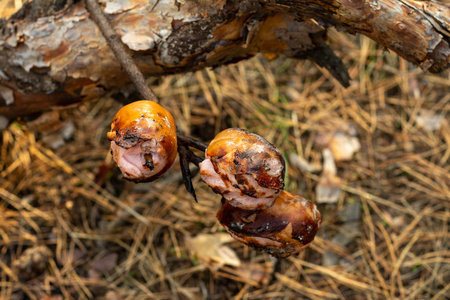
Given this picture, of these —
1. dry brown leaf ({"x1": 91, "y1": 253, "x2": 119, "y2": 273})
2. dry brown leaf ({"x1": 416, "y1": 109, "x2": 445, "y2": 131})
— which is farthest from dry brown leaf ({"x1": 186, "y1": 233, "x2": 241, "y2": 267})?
dry brown leaf ({"x1": 416, "y1": 109, "x2": 445, "y2": 131})

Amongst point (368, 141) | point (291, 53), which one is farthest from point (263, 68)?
point (291, 53)

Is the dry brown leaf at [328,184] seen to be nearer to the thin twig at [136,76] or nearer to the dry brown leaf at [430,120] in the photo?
the dry brown leaf at [430,120]

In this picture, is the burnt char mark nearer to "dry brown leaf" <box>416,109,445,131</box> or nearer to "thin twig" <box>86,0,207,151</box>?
"thin twig" <box>86,0,207,151</box>

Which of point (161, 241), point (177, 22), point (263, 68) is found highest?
point (177, 22)

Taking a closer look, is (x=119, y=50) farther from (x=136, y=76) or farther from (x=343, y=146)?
(x=343, y=146)

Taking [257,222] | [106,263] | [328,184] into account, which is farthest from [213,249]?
[257,222]

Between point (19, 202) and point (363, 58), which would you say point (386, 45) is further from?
point (19, 202)
